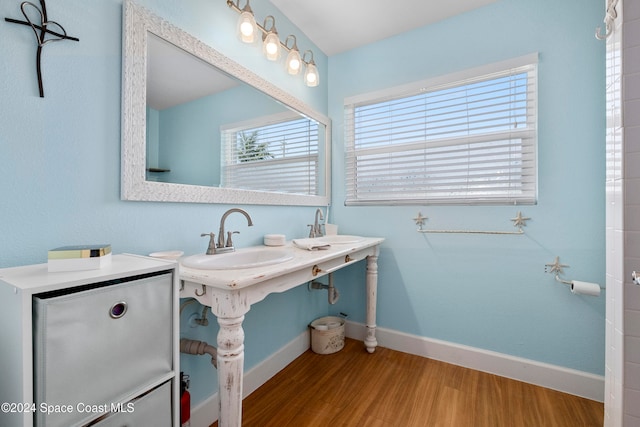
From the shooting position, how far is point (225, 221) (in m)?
1.45

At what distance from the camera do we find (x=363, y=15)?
1913 mm

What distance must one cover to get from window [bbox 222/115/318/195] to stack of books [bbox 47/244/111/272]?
78 centimetres

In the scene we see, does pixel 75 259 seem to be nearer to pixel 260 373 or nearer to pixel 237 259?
pixel 237 259

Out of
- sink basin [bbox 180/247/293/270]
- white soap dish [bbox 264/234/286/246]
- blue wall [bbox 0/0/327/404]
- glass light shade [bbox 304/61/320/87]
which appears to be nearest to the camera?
blue wall [bbox 0/0/327/404]

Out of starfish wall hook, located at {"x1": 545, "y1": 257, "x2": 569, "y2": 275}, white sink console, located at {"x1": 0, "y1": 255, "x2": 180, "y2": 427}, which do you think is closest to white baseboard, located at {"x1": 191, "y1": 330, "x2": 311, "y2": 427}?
white sink console, located at {"x1": 0, "y1": 255, "x2": 180, "y2": 427}

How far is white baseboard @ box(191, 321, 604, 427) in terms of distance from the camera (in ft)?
5.02

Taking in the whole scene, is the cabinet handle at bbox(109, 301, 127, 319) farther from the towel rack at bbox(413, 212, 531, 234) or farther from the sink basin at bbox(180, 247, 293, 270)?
the towel rack at bbox(413, 212, 531, 234)

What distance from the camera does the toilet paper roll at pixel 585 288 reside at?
1.45m

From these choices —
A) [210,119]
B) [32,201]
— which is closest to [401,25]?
[210,119]

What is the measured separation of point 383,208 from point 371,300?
2.31ft

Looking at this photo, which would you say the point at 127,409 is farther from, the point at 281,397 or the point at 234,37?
the point at 234,37

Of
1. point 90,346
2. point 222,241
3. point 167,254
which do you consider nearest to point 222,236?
point 222,241

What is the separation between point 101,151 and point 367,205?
5.61 feet

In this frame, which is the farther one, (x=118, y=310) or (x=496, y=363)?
(x=496, y=363)
